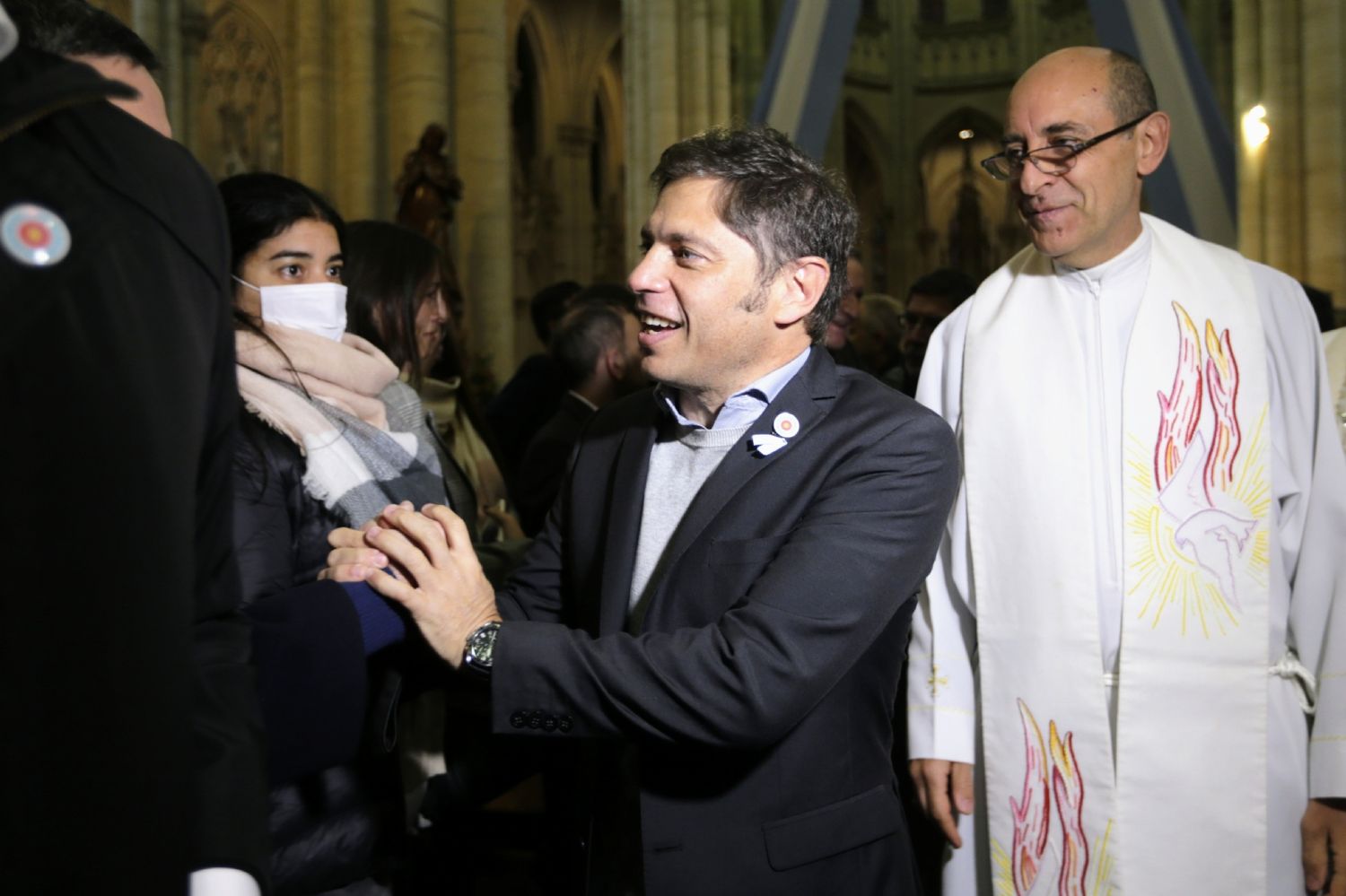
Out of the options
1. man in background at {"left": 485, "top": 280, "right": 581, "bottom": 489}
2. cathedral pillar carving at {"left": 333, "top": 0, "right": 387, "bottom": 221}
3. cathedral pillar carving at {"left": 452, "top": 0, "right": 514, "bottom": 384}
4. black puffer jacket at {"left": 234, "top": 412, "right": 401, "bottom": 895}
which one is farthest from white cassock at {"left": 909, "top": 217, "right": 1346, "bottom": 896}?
cathedral pillar carving at {"left": 333, "top": 0, "right": 387, "bottom": 221}

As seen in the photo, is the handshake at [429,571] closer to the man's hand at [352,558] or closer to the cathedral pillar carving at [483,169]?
the man's hand at [352,558]

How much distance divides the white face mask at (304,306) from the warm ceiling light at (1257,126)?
12026mm

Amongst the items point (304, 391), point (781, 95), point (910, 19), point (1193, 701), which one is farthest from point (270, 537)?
point (910, 19)

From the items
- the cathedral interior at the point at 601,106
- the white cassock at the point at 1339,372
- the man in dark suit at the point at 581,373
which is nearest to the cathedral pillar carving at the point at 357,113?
the cathedral interior at the point at 601,106

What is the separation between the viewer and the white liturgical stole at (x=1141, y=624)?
2502mm

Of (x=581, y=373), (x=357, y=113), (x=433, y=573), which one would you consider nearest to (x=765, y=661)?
(x=433, y=573)

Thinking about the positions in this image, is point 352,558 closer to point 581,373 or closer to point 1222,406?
point 1222,406

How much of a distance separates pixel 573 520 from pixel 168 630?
1.25 meters

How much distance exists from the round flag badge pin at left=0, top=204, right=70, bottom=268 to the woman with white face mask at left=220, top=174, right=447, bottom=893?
90 centimetres

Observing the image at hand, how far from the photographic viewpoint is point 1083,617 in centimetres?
254

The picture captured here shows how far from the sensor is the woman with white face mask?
69.4 inches

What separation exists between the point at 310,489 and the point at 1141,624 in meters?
1.64

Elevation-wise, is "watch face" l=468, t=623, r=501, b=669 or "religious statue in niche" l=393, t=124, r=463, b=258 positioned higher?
"religious statue in niche" l=393, t=124, r=463, b=258

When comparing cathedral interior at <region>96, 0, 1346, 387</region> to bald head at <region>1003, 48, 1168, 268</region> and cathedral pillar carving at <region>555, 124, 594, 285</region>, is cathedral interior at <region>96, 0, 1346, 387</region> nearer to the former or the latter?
cathedral pillar carving at <region>555, 124, 594, 285</region>
